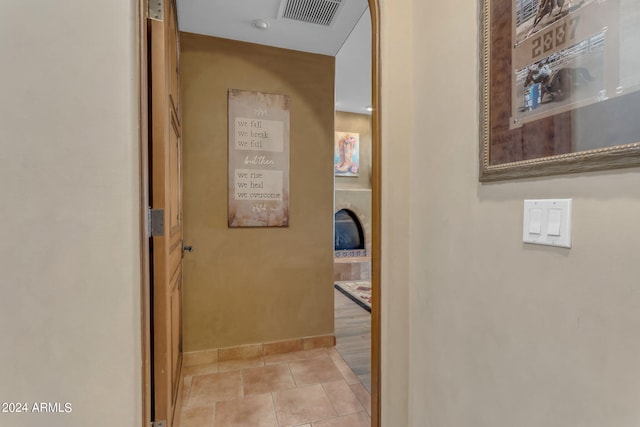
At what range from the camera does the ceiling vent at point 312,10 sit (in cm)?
196

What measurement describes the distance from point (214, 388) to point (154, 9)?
229cm

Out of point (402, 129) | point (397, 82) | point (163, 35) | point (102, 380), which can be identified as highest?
point (163, 35)

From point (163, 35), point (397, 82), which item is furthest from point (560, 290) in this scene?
point (163, 35)

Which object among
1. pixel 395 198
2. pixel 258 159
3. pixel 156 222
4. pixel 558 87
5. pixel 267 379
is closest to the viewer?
pixel 558 87

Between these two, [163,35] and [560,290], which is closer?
[560,290]

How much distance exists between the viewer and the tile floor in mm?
1752

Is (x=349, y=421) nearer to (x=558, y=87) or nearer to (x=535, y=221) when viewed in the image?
(x=535, y=221)

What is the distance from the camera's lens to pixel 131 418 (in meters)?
0.93

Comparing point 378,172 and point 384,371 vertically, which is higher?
point 378,172

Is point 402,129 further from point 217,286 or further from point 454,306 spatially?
point 217,286

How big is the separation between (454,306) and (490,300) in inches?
6.6

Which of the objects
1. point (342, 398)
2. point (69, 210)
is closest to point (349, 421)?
point (342, 398)

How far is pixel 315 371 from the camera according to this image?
2.29 m

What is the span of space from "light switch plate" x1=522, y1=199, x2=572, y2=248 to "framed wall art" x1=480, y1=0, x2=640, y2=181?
88mm
